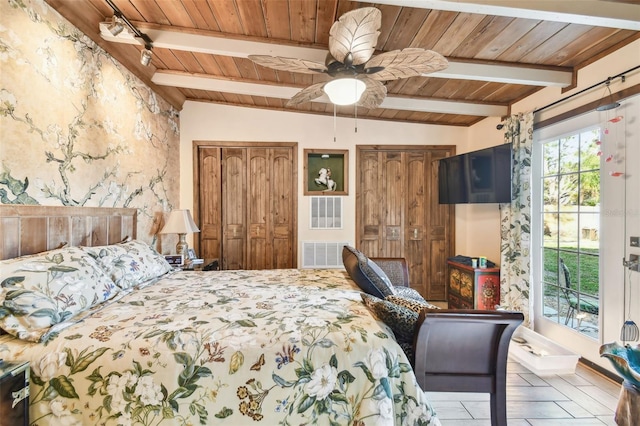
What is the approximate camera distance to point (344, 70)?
6.01ft

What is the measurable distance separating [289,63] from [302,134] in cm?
219

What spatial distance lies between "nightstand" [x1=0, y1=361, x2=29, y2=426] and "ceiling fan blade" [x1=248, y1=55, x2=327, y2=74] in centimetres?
189

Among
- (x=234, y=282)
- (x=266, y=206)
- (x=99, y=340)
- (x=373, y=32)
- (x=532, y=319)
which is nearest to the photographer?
(x=99, y=340)

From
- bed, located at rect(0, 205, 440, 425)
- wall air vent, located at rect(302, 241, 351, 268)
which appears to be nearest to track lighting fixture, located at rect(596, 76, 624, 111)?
bed, located at rect(0, 205, 440, 425)

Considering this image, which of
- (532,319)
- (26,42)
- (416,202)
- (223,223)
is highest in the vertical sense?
(26,42)

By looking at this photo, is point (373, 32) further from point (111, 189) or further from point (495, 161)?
point (111, 189)

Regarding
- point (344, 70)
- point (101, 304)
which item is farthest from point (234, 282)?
point (344, 70)

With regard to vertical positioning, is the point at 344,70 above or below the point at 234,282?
above

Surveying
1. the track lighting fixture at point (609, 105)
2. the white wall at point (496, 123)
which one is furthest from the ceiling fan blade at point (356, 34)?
the white wall at point (496, 123)

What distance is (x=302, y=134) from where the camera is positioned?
13.3 ft

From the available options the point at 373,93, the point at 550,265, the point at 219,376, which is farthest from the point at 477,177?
the point at 219,376

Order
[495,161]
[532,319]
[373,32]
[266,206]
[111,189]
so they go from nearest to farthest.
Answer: [373,32] < [111,189] < [532,319] < [495,161] < [266,206]

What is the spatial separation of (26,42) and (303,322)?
236cm

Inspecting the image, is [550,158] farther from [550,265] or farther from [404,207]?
[404,207]
